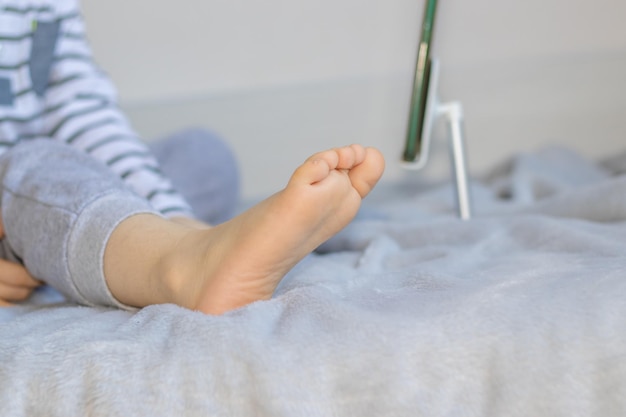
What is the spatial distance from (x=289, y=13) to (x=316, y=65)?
97 millimetres

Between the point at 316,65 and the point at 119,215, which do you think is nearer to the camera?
the point at 119,215

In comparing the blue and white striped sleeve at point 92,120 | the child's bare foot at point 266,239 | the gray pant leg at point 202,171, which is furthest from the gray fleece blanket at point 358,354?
the gray pant leg at point 202,171

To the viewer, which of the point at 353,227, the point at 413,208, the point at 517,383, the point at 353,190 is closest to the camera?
the point at 517,383

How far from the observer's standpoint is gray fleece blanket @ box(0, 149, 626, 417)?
49cm

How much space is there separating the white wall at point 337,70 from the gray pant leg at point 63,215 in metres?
0.57

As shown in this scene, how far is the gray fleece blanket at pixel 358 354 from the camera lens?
1.61 ft

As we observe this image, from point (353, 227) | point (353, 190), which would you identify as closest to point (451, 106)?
point (353, 227)

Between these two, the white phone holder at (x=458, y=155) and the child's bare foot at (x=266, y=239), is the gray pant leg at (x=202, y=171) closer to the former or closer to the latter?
the white phone holder at (x=458, y=155)

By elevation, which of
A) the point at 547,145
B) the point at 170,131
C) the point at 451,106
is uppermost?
the point at 451,106

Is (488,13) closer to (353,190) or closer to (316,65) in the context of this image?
(316,65)

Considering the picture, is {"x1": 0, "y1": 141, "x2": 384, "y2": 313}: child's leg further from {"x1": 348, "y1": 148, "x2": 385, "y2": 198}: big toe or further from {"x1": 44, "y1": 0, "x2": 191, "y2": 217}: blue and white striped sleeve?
{"x1": 44, "y1": 0, "x2": 191, "y2": 217}: blue and white striped sleeve

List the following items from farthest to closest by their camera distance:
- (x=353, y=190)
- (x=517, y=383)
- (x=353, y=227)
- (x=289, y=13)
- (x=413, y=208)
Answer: (x=289, y=13)
(x=413, y=208)
(x=353, y=227)
(x=353, y=190)
(x=517, y=383)

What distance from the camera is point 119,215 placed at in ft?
2.17

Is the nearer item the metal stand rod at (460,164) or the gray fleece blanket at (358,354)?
the gray fleece blanket at (358,354)
